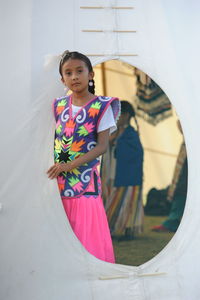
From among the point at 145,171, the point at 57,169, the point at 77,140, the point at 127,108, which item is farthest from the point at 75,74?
the point at 145,171

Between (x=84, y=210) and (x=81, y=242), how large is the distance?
0.16m

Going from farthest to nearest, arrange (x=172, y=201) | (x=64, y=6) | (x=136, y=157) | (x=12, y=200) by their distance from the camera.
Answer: (x=172, y=201)
(x=136, y=157)
(x=64, y=6)
(x=12, y=200)

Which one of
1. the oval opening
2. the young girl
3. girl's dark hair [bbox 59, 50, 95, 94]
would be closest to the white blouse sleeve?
the young girl

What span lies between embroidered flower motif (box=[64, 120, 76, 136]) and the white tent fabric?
0.45ft

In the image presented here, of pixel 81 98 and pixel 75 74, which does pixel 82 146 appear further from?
pixel 75 74

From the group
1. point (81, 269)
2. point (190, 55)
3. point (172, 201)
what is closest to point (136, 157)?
point (172, 201)

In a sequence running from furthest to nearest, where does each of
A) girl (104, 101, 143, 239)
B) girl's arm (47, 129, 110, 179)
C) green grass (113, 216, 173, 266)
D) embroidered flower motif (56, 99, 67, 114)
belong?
girl (104, 101, 143, 239) < green grass (113, 216, 173, 266) < embroidered flower motif (56, 99, 67, 114) < girl's arm (47, 129, 110, 179)

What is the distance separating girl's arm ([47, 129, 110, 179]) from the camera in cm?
243

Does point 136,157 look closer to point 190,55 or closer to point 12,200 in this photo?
point 190,55

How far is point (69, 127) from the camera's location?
97.7 inches

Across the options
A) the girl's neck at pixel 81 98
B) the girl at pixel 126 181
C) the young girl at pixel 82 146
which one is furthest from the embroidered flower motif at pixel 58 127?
the girl at pixel 126 181

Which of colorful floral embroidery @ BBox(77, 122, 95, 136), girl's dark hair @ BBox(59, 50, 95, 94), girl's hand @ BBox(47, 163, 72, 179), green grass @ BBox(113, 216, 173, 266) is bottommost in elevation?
green grass @ BBox(113, 216, 173, 266)

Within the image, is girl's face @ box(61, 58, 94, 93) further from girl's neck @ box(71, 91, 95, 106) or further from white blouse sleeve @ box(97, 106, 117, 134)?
white blouse sleeve @ box(97, 106, 117, 134)

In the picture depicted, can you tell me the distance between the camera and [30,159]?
2.55 m
